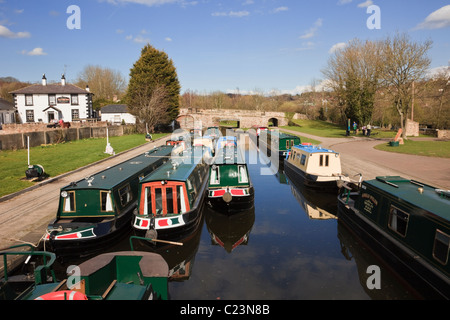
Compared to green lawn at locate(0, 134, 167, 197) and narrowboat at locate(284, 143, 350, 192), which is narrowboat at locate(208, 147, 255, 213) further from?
green lawn at locate(0, 134, 167, 197)

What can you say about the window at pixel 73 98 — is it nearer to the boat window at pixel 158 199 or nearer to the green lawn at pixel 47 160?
the green lawn at pixel 47 160

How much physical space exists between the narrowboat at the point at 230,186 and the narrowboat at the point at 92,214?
355cm

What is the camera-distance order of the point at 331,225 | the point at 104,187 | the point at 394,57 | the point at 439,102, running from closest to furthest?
the point at 104,187 → the point at 331,225 → the point at 394,57 → the point at 439,102

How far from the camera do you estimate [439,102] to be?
4878cm

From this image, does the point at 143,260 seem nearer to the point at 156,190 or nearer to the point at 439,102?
Result: the point at 156,190

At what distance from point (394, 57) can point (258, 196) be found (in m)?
30.2

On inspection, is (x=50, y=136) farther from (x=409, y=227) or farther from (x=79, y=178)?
(x=409, y=227)

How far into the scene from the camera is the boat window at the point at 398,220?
8797 mm

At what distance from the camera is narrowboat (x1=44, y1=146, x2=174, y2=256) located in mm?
9562

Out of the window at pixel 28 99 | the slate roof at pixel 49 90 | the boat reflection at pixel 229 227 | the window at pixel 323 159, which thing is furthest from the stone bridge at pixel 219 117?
the boat reflection at pixel 229 227

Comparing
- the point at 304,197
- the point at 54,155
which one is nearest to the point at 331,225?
the point at 304,197

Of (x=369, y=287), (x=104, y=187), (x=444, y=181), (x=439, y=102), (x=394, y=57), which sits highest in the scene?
(x=394, y=57)

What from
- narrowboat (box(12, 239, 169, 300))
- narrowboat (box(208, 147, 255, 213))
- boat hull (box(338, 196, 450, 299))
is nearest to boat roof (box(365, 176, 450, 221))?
boat hull (box(338, 196, 450, 299))

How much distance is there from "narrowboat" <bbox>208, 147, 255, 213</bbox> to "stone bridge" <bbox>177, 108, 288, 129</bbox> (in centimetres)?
5296
